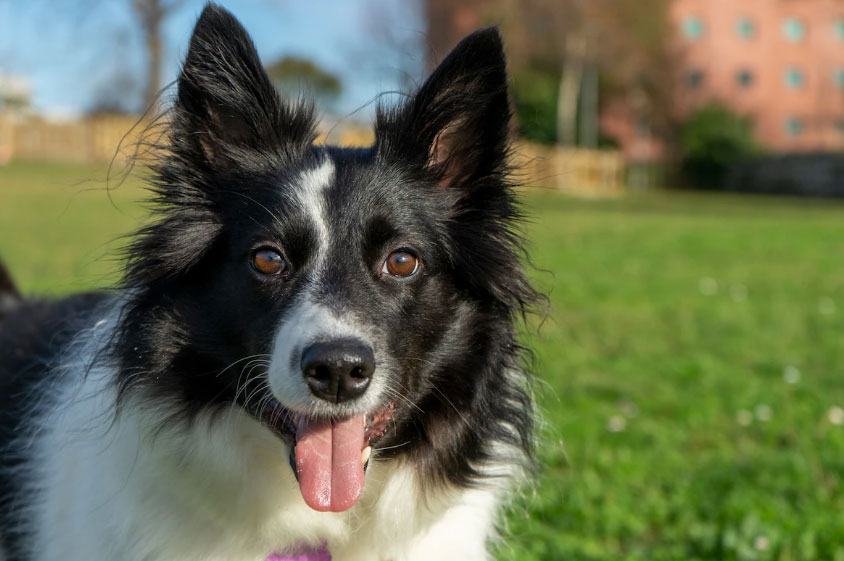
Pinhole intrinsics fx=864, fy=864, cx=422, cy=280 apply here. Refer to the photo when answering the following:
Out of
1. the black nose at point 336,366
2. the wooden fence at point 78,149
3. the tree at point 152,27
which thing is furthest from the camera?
the wooden fence at point 78,149

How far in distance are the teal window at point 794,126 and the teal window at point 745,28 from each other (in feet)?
21.2

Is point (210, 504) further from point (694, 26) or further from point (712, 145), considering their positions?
point (694, 26)

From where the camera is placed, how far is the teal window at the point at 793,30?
199 feet

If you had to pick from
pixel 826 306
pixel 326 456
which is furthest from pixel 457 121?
pixel 826 306

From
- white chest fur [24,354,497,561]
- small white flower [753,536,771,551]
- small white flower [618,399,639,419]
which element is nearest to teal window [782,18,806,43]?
small white flower [618,399,639,419]

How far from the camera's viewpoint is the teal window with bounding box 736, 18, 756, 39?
5962 centimetres

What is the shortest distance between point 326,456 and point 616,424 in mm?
3425

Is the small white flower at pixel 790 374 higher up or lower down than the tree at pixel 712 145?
higher up

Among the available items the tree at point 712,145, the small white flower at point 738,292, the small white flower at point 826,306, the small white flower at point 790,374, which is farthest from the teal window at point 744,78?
the small white flower at point 790,374

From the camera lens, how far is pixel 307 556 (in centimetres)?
305

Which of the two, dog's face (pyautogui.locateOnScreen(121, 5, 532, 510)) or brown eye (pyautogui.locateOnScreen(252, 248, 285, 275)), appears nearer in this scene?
dog's face (pyautogui.locateOnScreen(121, 5, 532, 510))

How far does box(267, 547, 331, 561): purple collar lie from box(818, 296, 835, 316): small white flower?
320 inches

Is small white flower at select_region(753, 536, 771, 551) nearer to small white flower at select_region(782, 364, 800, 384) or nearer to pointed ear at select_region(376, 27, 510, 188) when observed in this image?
pointed ear at select_region(376, 27, 510, 188)

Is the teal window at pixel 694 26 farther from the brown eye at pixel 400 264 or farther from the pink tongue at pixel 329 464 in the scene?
the pink tongue at pixel 329 464
